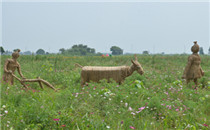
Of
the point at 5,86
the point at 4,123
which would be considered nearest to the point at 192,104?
the point at 4,123

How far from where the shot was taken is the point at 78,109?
4047 millimetres

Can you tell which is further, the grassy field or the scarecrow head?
the scarecrow head

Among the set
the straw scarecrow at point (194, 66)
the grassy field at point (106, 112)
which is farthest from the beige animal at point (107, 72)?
the straw scarecrow at point (194, 66)

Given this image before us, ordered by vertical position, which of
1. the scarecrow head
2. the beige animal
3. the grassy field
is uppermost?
the scarecrow head

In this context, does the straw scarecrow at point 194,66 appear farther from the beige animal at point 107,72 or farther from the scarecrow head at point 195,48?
the beige animal at point 107,72

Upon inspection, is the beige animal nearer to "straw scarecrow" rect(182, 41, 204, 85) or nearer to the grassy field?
the grassy field

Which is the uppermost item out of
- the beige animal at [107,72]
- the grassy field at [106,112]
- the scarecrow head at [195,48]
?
the scarecrow head at [195,48]

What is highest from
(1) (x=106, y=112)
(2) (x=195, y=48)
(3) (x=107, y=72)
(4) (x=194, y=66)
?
(2) (x=195, y=48)

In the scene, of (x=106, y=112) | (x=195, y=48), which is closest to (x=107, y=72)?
(x=106, y=112)

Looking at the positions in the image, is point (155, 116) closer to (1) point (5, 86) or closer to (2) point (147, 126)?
Result: (2) point (147, 126)

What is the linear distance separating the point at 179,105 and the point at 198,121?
0.62 meters

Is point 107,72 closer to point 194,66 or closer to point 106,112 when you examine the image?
point 106,112

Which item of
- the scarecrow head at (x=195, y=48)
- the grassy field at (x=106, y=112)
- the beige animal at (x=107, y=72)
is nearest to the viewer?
the grassy field at (x=106, y=112)

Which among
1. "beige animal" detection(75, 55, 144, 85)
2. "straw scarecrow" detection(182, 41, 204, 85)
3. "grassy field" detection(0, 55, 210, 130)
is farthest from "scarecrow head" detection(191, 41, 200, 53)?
"beige animal" detection(75, 55, 144, 85)
